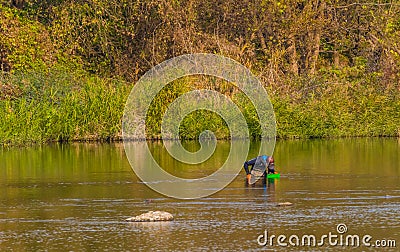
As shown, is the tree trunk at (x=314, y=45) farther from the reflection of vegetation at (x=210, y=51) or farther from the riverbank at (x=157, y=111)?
the riverbank at (x=157, y=111)

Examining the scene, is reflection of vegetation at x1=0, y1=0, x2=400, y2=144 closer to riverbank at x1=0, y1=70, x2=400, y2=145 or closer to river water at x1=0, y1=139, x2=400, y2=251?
riverbank at x1=0, y1=70, x2=400, y2=145

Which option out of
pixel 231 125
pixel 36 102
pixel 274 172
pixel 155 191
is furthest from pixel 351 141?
pixel 155 191

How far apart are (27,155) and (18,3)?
16745 mm

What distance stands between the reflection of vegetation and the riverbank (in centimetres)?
4

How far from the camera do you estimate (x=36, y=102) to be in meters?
29.8

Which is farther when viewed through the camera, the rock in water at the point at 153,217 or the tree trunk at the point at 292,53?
the tree trunk at the point at 292,53

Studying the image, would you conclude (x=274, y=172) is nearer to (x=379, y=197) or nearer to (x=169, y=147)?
(x=379, y=197)

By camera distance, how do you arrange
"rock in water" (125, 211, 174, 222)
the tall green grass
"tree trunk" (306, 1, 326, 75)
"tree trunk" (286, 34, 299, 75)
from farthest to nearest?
"tree trunk" (286, 34, 299, 75) < "tree trunk" (306, 1, 326, 75) < the tall green grass < "rock in water" (125, 211, 174, 222)

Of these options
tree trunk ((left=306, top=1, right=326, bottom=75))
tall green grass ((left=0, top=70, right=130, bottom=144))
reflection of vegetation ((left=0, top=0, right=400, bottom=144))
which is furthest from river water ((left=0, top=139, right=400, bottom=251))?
tree trunk ((left=306, top=1, right=326, bottom=75))

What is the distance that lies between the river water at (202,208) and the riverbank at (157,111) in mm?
7184

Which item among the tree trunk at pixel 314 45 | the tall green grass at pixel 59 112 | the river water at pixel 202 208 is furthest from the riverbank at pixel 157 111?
the river water at pixel 202 208

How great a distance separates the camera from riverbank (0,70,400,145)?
2881 cm

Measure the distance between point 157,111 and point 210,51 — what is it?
4.84 meters

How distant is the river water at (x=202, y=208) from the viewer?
1122 cm
